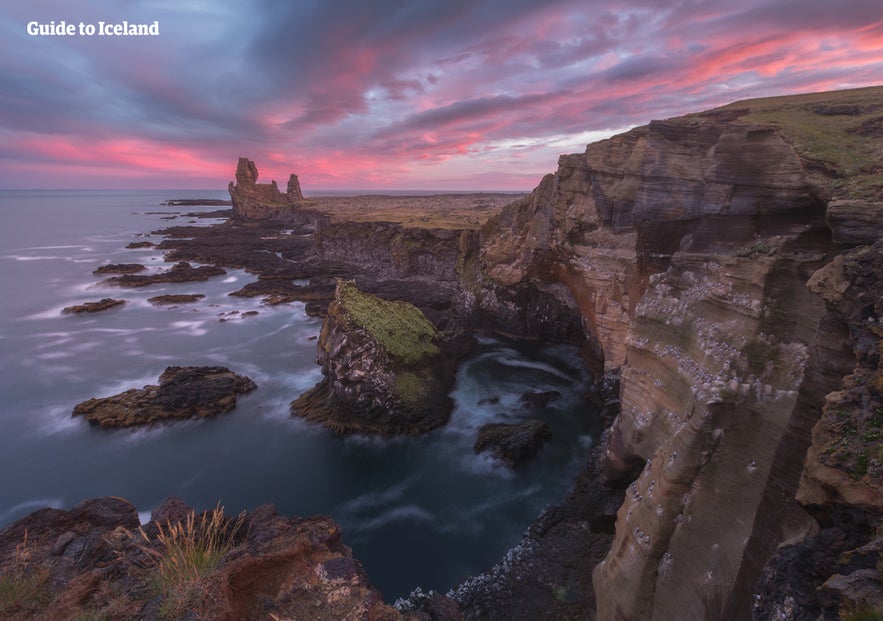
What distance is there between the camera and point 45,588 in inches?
344

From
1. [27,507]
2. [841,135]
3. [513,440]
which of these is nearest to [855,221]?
[841,135]

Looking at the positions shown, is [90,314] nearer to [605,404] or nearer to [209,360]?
[209,360]

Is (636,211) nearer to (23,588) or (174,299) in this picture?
(23,588)

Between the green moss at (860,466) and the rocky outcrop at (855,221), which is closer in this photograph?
the green moss at (860,466)

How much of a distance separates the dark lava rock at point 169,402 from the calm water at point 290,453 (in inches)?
33.4

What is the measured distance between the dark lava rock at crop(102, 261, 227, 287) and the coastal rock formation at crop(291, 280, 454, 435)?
158ft

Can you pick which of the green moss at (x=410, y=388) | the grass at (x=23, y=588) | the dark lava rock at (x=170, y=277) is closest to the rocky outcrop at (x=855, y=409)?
the grass at (x=23, y=588)

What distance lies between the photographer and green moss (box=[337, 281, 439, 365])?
27688 mm

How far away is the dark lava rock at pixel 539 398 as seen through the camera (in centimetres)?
2834

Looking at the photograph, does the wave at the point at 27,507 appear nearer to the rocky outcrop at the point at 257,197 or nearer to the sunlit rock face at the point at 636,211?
the sunlit rock face at the point at 636,211

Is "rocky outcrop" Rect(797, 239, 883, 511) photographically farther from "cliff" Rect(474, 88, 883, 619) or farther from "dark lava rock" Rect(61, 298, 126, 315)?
"dark lava rock" Rect(61, 298, 126, 315)

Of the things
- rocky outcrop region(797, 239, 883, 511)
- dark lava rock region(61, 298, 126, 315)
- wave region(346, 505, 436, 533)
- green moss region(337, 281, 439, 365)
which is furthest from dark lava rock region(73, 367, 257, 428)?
rocky outcrop region(797, 239, 883, 511)

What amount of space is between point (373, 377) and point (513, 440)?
8.85m

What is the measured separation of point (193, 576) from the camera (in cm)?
782
